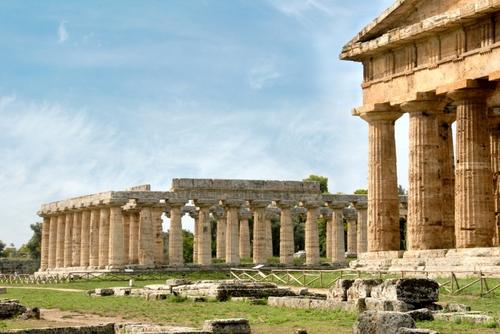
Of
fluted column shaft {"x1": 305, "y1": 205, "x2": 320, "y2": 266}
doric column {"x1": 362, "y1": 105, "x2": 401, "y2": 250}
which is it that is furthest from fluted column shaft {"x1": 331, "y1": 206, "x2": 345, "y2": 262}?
doric column {"x1": 362, "y1": 105, "x2": 401, "y2": 250}

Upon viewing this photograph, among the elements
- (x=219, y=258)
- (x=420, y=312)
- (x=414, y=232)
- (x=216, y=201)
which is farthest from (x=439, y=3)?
(x=219, y=258)

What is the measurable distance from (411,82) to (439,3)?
367cm

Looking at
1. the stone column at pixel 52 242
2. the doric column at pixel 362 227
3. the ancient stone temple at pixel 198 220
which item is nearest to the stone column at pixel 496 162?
the ancient stone temple at pixel 198 220

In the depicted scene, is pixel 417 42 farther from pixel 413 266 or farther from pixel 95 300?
pixel 95 300

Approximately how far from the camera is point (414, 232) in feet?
140

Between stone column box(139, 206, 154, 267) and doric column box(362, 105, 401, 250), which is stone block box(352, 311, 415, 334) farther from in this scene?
stone column box(139, 206, 154, 267)

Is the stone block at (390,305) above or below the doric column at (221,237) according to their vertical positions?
below

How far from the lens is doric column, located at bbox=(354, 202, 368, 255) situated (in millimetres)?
81000

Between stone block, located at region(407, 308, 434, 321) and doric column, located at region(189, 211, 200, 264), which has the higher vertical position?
doric column, located at region(189, 211, 200, 264)

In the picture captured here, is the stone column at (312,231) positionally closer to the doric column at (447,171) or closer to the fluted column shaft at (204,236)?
the fluted column shaft at (204,236)

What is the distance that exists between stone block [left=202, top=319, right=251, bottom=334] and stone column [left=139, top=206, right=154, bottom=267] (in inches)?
2159

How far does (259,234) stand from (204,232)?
4.59 metres

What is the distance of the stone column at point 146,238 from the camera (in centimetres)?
7656

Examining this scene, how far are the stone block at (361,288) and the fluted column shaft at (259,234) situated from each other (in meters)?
50.6
